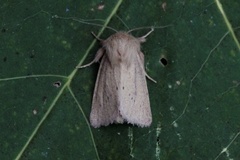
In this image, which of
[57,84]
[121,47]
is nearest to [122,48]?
[121,47]

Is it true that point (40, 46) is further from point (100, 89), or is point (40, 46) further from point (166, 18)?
point (166, 18)

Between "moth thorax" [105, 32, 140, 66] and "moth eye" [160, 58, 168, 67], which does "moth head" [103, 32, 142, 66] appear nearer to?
"moth thorax" [105, 32, 140, 66]

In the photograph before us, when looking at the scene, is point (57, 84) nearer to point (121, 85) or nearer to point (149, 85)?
point (121, 85)

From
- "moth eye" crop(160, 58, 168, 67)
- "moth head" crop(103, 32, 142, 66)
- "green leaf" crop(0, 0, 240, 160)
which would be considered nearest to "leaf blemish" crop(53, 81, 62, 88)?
"green leaf" crop(0, 0, 240, 160)

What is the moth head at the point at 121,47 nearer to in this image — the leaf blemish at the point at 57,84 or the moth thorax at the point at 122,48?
the moth thorax at the point at 122,48

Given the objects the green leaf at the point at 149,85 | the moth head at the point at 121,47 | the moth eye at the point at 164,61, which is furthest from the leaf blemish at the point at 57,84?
the moth eye at the point at 164,61

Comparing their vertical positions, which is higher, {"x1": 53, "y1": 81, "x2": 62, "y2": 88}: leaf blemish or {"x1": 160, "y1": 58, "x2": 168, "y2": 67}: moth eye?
{"x1": 160, "y1": 58, "x2": 168, "y2": 67}: moth eye

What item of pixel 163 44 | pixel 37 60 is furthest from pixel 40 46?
pixel 163 44
